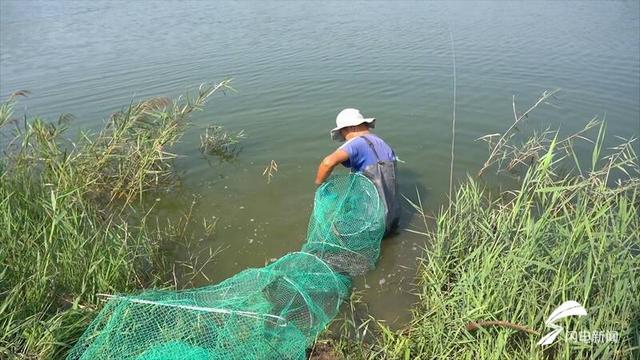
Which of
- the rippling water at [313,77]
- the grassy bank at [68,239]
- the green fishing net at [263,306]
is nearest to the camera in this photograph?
the green fishing net at [263,306]

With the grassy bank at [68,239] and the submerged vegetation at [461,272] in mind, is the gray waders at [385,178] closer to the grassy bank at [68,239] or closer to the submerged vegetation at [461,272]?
the submerged vegetation at [461,272]

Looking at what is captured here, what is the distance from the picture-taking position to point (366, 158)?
5.12m

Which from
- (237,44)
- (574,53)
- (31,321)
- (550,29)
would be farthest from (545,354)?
(550,29)

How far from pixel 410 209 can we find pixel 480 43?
8.08 m

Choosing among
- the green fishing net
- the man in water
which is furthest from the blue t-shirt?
→ the green fishing net

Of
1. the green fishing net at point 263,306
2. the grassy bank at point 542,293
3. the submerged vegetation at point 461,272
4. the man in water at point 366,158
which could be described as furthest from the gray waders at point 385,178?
the grassy bank at point 542,293

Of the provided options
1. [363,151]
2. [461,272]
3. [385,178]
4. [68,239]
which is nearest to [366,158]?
[363,151]

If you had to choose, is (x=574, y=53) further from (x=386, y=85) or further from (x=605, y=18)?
(x=386, y=85)

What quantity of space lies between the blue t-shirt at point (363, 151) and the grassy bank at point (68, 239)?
7.59 ft

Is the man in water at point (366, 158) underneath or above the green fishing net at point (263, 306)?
above

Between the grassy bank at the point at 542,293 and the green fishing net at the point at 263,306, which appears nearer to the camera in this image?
the grassy bank at the point at 542,293

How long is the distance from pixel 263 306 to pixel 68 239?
1815 mm

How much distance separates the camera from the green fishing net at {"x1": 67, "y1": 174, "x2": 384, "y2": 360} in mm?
3141

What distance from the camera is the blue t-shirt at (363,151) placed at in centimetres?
508
